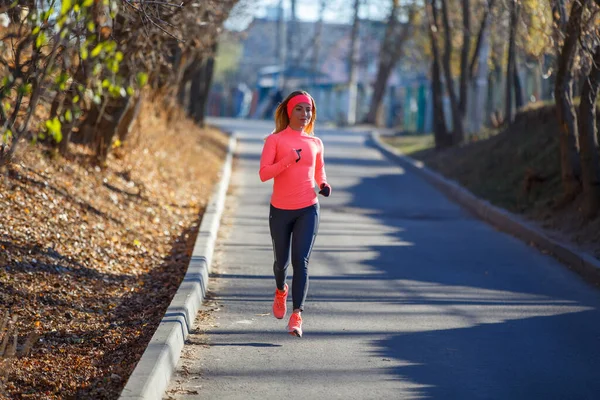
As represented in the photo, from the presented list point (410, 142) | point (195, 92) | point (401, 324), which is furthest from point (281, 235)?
point (410, 142)

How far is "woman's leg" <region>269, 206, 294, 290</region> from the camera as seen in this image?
24.6 feet

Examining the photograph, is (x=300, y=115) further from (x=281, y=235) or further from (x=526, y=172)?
(x=526, y=172)

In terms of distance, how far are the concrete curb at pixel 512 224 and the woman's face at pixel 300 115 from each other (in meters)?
4.19

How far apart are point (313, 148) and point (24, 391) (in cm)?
283

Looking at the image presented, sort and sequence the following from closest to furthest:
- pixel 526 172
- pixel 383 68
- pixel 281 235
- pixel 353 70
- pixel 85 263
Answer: pixel 281 235 < pixel 85 263 < pixel 526 172 < pixel 383 68 < pixel 353 70

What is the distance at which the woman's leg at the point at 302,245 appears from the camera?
745 cm

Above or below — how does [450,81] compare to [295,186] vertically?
above

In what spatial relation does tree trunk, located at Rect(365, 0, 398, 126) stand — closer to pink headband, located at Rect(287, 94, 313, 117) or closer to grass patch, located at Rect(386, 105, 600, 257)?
grass patch, located at Rect(386, 105, 600, 257)

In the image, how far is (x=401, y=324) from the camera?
323 inches

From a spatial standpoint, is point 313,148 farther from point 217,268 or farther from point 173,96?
point 173,96

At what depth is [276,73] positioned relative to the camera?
278 ft

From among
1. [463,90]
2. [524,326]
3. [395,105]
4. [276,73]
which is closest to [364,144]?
[463,90]

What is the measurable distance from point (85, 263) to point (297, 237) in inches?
102

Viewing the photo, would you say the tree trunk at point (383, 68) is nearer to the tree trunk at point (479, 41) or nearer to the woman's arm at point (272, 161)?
the tree trunk at point (479, 41)
